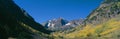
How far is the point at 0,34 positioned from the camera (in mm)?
39344

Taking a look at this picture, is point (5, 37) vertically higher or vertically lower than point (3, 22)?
lower

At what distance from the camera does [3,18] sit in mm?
44500

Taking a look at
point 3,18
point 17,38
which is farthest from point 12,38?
point 3,18

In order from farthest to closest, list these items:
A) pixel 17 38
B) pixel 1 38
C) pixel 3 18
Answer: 1. pixel 17 38
2. pixel 3 18
3. pixel 1 38

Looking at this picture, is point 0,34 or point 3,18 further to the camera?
point 3,18

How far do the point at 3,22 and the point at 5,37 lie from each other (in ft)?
14.3

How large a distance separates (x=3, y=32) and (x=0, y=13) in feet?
16.4

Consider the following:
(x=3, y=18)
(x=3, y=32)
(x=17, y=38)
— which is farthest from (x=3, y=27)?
(x=17, y=38)

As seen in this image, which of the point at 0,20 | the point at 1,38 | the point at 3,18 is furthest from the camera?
the point at 3,18

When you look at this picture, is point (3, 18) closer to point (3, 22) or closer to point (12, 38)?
point (3, 22)

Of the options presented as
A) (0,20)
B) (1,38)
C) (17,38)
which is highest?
(17,38)

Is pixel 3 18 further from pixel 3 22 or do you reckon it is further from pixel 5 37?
pixel 5 37

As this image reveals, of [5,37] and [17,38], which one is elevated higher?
[17,38]

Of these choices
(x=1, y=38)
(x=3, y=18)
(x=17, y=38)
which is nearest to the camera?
(x=1, y=38)
